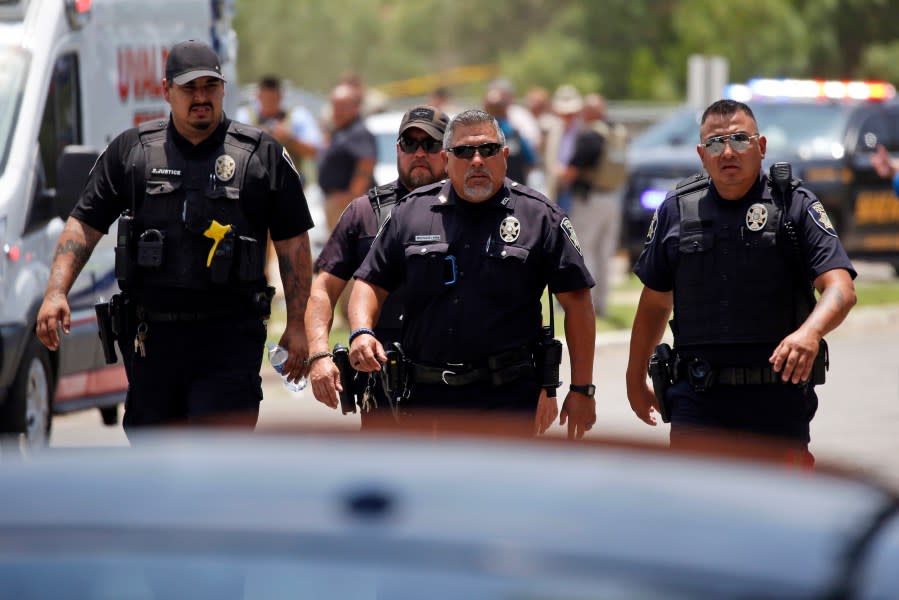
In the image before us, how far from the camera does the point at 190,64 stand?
20.2 ft

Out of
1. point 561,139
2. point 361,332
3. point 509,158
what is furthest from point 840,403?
point 561,139

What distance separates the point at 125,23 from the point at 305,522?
7992mm

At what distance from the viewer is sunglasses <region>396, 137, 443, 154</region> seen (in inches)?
247

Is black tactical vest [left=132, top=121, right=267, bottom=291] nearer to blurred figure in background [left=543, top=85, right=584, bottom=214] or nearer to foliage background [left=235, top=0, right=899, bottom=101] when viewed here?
blurred figure in background [left=543, top=85, right=584, bottom=214]

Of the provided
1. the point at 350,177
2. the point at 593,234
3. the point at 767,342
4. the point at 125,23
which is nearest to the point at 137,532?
the point at 767,342

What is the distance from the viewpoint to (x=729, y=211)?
220 inches

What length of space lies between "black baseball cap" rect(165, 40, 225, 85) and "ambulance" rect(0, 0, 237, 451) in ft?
3.99

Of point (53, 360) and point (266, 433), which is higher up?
point (266, 433)

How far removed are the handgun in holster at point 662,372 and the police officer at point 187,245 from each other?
1.34 meters

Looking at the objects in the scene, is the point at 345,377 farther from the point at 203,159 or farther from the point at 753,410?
the point at 753,410

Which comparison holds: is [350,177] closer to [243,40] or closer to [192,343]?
[192,343]

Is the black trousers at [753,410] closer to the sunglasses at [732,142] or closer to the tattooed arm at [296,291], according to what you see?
the sunglasses at [732,142]

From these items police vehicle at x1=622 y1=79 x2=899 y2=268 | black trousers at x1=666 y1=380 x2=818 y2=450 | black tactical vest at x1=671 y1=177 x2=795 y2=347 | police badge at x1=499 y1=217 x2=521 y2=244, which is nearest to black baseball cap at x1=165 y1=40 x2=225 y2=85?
police badge at x1=499 y1=217 x2=521 y2=244

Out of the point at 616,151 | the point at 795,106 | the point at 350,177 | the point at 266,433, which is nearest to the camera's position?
the point at 266,433
